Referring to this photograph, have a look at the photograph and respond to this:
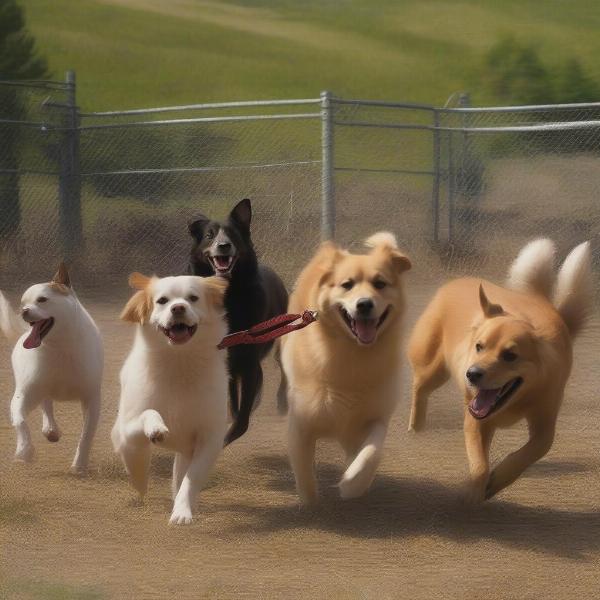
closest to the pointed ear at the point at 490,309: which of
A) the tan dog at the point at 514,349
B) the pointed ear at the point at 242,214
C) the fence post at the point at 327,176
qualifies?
the tan dog at the point at 514,349

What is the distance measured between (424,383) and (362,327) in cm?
129

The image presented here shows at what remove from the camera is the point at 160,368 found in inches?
179

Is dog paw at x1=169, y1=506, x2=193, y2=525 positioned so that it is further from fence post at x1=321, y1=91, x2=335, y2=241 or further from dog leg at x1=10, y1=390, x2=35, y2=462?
fence post at x1=321, y1=91, x2=335, y2=241

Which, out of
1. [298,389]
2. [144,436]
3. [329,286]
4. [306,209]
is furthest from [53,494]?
[306,209]

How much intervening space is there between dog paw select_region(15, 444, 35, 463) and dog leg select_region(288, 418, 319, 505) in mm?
1379

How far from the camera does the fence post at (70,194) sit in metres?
13.8

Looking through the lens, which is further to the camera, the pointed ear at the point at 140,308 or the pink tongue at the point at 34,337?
the pink tongue at the point at 34,337

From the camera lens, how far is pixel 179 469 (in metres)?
4.73

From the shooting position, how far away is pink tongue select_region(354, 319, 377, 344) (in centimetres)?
457

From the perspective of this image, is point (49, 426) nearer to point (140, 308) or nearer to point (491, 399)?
point (140, 308)

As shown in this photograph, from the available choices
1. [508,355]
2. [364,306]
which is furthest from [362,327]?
[508,355]

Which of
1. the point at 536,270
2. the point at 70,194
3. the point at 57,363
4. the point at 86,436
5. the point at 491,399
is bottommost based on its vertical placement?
the point at 70,194

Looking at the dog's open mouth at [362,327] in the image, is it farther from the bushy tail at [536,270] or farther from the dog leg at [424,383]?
the dog leg at [424,383]

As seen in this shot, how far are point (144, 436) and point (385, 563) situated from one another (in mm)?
1045
